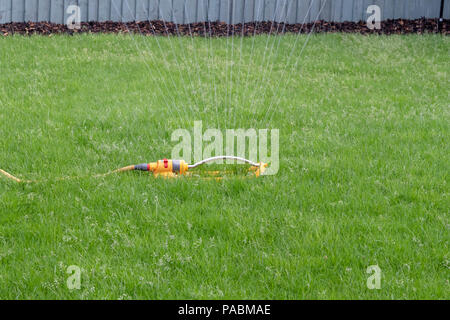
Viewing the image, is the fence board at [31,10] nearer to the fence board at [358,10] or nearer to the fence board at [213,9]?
the fence board at [213,9]

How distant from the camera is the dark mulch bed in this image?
37.4 feet

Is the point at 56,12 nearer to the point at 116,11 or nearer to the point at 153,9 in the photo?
the point at 116,11

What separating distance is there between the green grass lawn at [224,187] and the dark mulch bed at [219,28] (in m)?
2.45

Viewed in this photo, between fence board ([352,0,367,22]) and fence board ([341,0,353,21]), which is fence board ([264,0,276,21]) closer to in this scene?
fence board ([341,0,353,21])

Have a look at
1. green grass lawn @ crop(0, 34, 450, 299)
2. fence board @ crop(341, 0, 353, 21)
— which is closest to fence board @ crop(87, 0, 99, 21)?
green grass lawn @ crop(0, 34, 450, 299)

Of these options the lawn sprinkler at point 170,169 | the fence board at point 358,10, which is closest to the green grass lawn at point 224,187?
the lawn sprinkler at point 170,169

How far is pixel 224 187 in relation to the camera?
15.5 feet

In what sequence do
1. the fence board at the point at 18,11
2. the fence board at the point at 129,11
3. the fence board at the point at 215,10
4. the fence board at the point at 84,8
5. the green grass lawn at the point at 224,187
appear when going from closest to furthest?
the green grass lawn at the point at 224,187, the fence board at the point at 18,11, the fence board at the point at 215,10, the fence board at the point at 84,8, the fence board at the point at 129,11

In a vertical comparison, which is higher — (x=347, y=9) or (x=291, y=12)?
(x=347, y=9)

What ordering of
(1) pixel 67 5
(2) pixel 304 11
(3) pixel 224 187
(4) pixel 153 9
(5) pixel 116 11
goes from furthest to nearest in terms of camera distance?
(2) pixel 304 11, (4) pixel 153 9, (5) pixel 116 11, (1) pixel 67 5, (3) pixel 224 187

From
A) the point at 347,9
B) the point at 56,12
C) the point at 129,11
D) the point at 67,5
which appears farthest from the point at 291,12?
the point at 56,12

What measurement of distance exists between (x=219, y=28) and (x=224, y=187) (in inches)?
311

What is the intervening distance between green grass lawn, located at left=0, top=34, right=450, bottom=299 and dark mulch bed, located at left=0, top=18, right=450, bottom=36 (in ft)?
8.03

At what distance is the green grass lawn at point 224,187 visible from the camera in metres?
3.48
